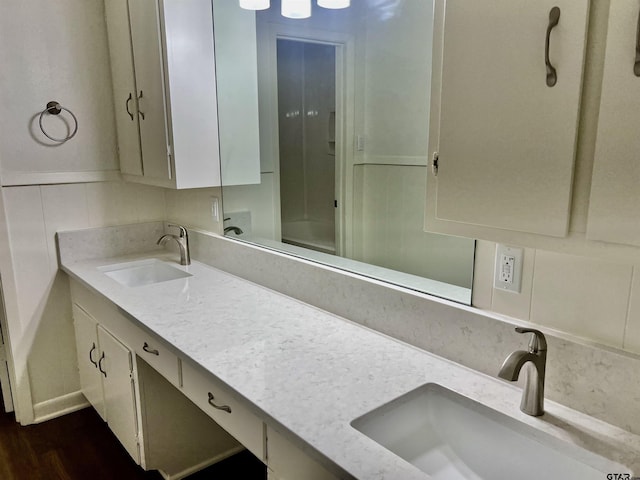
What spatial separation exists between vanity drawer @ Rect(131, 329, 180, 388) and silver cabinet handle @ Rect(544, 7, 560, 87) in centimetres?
124

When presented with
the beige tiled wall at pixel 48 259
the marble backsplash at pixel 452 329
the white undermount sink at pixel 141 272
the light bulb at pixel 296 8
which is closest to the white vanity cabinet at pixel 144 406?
the white undermount sink at pixel 141 272

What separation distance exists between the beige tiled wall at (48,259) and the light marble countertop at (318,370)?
733mm

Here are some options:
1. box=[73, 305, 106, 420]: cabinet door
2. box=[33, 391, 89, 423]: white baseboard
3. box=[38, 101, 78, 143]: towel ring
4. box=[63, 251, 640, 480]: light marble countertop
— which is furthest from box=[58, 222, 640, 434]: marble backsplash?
box=[33, 391, 89, 423]: white baseboard

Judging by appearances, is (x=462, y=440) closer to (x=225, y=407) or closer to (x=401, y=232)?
(x=225, y=407)

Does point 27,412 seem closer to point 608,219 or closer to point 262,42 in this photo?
point 262,42

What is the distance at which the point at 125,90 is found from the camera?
2.33 meters

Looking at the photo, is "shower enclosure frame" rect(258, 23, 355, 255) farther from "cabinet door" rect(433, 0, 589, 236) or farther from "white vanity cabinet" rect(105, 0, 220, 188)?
"cabinet door" rect(433, 0, 589, 236)

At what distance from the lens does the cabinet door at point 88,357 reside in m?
2.27

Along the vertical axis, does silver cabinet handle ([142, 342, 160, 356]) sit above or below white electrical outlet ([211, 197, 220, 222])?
below

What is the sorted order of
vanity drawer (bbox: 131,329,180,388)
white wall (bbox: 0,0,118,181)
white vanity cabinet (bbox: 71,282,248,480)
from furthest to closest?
white wall (bbox: 0,0,118,181) → white vanity cabinet (bbox: 71,282,248,480) → vanity drawer (bbox: 131,329,180,388)

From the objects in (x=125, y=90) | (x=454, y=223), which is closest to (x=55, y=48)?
(x=125, y=90)

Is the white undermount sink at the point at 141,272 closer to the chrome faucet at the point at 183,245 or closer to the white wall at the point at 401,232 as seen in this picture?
the chrome faucet at the point at 183,245

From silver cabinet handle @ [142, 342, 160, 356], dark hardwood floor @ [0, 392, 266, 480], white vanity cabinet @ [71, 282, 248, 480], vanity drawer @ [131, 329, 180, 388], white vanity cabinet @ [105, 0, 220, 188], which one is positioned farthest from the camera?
dark hardwood floor @ [0, 392, 266, 480]

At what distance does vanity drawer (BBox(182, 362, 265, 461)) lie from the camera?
1166 millimetres
